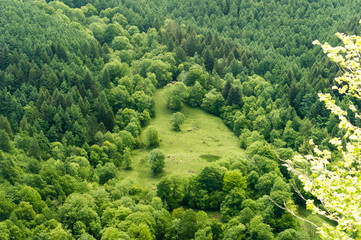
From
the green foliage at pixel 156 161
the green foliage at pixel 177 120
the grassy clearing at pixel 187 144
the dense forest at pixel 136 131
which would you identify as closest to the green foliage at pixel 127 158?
the dense forest at pixel 136 131

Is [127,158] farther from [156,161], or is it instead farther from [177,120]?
[177,120]

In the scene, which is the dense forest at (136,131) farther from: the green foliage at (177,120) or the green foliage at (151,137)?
the green foliage at (177,120)

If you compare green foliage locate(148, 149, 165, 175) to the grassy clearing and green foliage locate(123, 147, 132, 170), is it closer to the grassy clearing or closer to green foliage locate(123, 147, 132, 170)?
the grassy clearing

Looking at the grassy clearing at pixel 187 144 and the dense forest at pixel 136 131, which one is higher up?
the dense forest at pixel 136 131

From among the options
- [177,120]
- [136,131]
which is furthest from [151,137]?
[177,120]

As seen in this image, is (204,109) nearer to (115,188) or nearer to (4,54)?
(115,188)

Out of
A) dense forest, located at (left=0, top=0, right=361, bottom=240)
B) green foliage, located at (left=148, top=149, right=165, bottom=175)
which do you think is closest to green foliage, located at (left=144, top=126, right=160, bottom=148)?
dense forest, located at (left=0, top=0, right=361, bottom=240)
